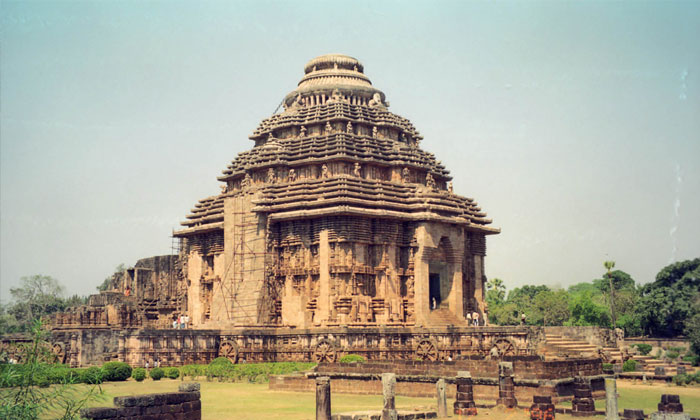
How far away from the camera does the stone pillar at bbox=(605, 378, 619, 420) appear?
56.3ft

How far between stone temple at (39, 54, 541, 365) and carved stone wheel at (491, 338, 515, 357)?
6 centimetres

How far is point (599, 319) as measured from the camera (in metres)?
75.2

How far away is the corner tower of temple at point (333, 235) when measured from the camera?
42.0 meters

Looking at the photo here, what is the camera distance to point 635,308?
227 feet

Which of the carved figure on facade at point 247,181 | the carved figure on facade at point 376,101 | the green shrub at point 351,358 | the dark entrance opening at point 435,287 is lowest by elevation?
the green shrub at point 351,358

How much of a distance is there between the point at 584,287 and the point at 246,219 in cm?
10358

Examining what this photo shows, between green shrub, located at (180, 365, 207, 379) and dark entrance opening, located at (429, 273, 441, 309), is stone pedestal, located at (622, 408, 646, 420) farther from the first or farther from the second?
dark entrance opening, located at (429, 273, 441, 309)

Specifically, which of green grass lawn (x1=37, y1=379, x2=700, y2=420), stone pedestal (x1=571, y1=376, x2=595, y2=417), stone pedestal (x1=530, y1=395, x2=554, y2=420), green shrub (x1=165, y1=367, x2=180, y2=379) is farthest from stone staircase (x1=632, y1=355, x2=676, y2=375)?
green shrub (x1=165, y1=367, x2=180, y2=379)

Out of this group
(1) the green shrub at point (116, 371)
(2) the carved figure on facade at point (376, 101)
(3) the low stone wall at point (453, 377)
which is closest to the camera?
(3) the low stone wall at point (453, 377)

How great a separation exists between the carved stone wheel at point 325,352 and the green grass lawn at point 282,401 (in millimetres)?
6410

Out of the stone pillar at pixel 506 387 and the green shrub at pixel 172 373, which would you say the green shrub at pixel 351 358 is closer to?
the green shrub at pixel 172 373

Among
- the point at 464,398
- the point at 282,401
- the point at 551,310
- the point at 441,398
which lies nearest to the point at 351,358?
the point at 282,401

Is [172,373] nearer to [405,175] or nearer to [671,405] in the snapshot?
[671,405]

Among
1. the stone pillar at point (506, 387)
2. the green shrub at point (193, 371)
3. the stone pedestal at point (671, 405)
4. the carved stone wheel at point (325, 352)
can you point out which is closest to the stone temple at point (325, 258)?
the carved stone wheel at point (325, 352)
